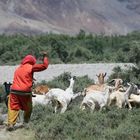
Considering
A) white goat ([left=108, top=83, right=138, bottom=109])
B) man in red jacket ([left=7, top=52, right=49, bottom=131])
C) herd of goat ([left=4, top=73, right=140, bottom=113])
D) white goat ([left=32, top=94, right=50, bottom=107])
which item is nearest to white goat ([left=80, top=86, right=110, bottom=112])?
herd of goat ([left=4, top=73, right=140, bottom=113])

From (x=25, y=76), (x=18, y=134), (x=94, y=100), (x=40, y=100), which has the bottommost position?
(x=18, y=134)

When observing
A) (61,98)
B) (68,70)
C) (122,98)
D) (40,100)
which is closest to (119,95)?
(122,98)

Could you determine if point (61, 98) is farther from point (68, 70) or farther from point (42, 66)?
point (68, 70)

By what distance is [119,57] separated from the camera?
49000 mm

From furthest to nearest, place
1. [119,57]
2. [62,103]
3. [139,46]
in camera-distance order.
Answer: [119,57]
[139,46]
[62,103]

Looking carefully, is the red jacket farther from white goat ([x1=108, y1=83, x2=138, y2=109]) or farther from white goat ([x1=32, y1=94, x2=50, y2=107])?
white goat ([x1=32, y1=94, x2=50, y2=107])

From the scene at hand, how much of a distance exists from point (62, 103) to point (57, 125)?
2924 mm

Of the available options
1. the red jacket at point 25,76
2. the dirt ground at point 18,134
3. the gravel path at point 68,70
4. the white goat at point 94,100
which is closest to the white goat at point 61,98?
Answer: the white goat at point 94,100

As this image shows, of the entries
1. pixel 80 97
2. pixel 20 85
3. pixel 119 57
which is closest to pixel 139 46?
pixel 119 57

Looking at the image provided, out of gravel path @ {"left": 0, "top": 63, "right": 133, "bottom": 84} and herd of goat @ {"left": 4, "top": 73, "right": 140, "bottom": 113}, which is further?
gravel path @ {"left": 0, "top": 63, "right": 133, "bottom": 84}

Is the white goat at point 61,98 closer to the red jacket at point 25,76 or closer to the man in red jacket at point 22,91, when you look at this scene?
the man in red jacket at point 22,91

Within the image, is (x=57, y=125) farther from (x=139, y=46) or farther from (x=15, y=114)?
(x=139, y=46)

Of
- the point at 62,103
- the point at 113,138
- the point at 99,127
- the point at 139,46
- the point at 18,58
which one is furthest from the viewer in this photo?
the point at 18,58

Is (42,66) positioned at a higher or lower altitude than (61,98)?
higher
